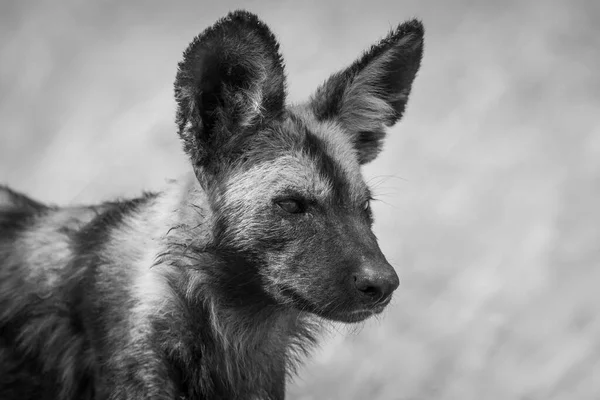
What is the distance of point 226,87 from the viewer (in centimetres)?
516

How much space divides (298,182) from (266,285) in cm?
69

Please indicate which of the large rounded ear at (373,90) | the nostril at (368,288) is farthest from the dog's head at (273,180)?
the large rounded ear at (373,90)

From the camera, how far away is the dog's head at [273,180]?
4812 mm

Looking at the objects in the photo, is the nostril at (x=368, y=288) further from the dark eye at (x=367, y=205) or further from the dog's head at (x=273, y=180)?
the dark eye at (x=367, y=205)

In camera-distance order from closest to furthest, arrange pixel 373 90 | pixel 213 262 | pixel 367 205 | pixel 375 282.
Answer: pixel 375 282 < pixel 213 262 < pixel 367 205 < pixel 373 90

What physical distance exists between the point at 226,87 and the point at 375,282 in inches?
63.7

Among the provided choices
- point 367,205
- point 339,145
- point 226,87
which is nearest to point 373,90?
point 339,145

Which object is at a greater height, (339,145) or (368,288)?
(339,145)

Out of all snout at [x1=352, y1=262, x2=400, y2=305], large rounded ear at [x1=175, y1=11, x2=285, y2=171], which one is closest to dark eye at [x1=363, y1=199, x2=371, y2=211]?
snout at [x1=352, y1=262, x2=400, y2=305]

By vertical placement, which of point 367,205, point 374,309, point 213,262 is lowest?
point 374,309

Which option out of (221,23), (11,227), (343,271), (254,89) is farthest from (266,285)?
(11,227)

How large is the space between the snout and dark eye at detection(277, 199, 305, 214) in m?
0.58

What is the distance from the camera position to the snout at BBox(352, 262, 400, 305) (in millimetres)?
4637

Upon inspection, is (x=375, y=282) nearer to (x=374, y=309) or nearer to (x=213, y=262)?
(x=374, y=309)
